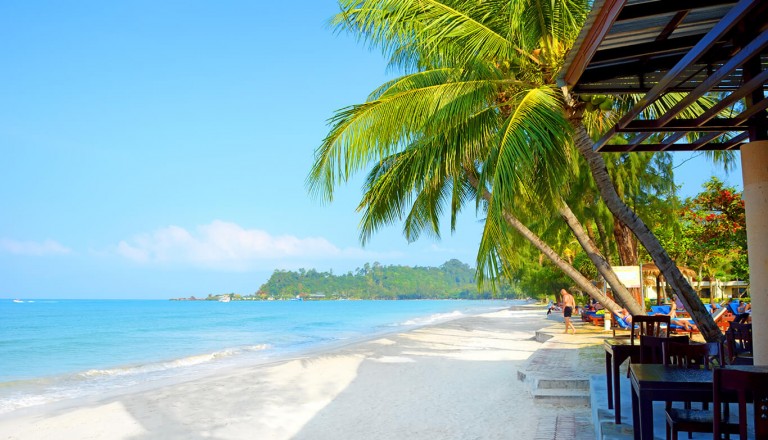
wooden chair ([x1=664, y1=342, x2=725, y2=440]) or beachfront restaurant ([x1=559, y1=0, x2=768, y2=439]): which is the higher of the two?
beachfront restaurant ([x1=559, y1=0, x2=768, y2=439])

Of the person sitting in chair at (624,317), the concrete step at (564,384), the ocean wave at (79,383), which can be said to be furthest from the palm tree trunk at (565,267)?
the ocean wave at (79,383)

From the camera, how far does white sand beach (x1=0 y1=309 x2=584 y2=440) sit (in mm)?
7121

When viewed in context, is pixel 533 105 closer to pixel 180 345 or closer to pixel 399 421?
pixel 399 421

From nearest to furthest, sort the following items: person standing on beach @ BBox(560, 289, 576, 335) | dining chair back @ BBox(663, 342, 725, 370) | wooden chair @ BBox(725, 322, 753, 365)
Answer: dining chair back @ BBox(663, 342, 725, 370) → wooden chair @ BBox(725, 322, 753, 365) → person standing on beach @ BBox(560, 289, 576, 335)

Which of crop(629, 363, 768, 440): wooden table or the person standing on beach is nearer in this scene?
crop(629, 363, 768, 440): wooden table

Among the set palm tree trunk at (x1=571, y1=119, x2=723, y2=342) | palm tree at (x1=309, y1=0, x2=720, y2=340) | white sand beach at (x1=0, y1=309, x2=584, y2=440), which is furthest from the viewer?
white sand beach at (x1=0, y1=309, x2=584, y2=440)

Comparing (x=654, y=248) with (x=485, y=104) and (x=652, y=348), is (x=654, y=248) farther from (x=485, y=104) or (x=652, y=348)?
(x=485, y=104)

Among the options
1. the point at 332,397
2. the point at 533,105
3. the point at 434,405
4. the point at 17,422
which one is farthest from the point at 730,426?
the point at 17,422

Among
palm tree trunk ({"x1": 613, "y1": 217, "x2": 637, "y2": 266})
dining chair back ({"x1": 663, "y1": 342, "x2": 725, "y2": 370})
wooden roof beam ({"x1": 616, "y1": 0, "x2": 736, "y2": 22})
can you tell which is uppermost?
wooden roof beam ({"x1": 616, "y1": 0, "x2": 736, "y2": 22})

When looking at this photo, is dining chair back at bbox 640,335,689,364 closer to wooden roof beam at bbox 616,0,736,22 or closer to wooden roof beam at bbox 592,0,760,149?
wooden roof beam at bbox 592,0,760,149

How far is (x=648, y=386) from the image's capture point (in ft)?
10.2

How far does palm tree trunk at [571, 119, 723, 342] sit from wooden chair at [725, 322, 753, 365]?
0.53 ft

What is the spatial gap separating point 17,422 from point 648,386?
31.3 feet

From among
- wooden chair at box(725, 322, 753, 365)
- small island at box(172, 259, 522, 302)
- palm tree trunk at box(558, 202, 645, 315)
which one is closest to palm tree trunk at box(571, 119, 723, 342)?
wooden chair at box(725, 322, 753, 365)
